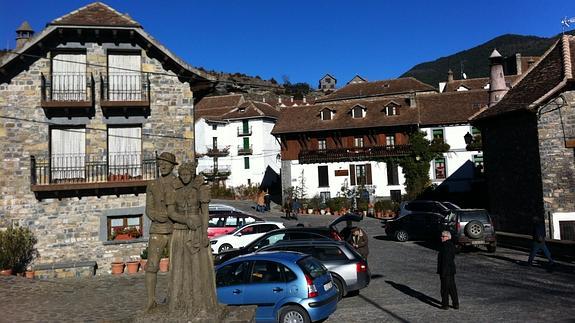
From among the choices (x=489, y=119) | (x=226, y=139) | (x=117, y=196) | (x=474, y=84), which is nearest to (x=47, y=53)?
(x=117, y=196)

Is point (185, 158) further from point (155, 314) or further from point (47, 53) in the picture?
point (155, 314)

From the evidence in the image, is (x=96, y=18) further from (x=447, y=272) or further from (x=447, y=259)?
(x=447, y=272)

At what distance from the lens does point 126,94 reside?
1995 centimetres

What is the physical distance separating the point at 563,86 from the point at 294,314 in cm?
1645

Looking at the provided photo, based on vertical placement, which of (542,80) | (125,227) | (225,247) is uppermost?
(542,80)

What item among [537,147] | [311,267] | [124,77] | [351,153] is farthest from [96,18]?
[351,153]

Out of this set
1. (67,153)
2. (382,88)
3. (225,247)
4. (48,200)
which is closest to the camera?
(48,200)

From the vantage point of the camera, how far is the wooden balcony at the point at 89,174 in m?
18.8

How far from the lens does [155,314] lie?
22.7ft

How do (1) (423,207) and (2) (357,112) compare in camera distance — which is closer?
(1) (423,207)

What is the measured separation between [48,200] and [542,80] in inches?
868

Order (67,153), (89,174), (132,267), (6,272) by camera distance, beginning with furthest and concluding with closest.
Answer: (89,174)
(67,153)
(132,267)
(6,272)

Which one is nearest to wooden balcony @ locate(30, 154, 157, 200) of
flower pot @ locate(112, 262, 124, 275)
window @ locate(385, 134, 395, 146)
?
flower pot @ locate(112, 262, 124, 275)

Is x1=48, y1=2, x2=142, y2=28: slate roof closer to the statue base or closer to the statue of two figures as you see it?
the statue of two figures
